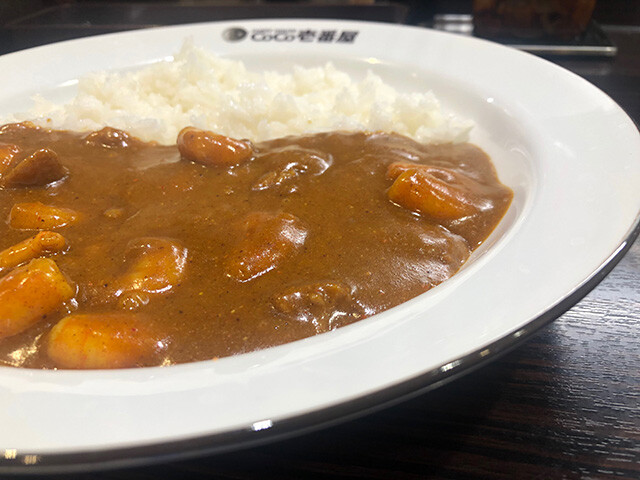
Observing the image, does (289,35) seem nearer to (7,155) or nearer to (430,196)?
(7,155)

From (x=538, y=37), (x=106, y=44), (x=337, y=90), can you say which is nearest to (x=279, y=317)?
(x=337, y=90)

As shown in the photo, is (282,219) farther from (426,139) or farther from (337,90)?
(337,90)

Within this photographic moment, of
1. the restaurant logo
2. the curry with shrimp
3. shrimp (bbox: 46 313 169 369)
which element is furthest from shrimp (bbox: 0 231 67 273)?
the restaurant logo

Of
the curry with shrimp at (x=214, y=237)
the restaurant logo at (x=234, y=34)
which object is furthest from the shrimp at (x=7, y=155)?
the restaurant logo at (x=234, y=34)

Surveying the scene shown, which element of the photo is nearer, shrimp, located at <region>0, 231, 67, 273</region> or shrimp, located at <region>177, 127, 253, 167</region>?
shrimp, located at <region>0, 231, 67, 273</region>

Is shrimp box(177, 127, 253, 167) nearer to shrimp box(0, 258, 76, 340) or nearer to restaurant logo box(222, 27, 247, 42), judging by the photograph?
shrimp box(0, 258, 76, 340)

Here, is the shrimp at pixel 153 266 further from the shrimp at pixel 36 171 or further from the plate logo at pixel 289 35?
the plate logo at pixel 289 35

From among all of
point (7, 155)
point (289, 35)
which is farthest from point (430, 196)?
point (289, 35)
